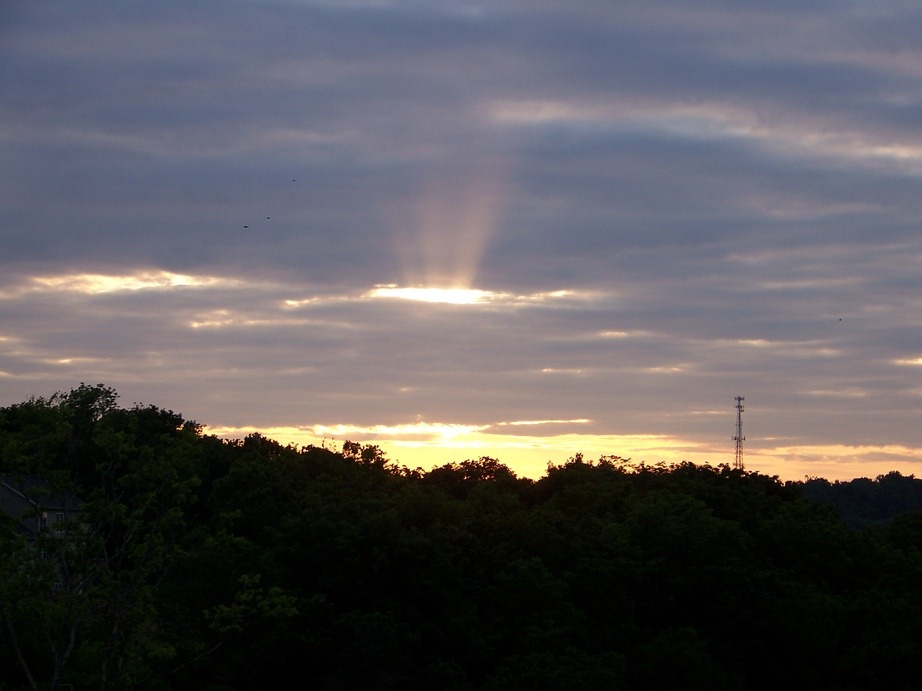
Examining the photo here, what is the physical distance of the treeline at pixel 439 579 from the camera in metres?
22.3

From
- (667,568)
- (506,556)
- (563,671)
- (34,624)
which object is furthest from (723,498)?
(34,624)

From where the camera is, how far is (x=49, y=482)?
22.1 meters

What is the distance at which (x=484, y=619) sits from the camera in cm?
4669

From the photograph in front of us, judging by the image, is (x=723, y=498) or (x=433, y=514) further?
(x=723, y=498)

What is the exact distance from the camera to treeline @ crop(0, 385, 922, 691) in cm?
2233

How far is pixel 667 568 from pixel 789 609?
5896 millimetres

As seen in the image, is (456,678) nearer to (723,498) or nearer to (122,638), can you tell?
(122,638)

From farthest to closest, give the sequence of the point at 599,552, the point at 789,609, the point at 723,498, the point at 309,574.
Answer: the point at 723,498 → the point at 599,552 → the point at 789,609 → the point at 309,574

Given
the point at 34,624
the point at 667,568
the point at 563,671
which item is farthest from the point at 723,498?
the point at 34,624

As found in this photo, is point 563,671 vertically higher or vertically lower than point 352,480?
lower

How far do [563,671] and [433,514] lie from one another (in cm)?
1468

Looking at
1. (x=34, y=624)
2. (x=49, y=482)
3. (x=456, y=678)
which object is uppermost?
(x=49, y=482)

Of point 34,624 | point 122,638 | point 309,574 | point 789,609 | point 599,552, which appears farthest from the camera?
point 599,552

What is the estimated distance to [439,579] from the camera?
46.4 m
